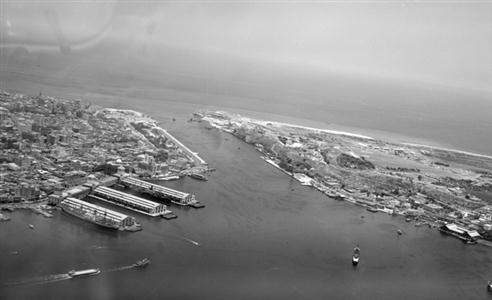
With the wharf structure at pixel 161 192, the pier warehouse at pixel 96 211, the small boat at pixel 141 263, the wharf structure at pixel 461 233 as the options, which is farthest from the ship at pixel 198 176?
the wharf structure at pixel 461 233

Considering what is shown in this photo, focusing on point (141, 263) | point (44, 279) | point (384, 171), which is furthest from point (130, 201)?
point (384, 171)

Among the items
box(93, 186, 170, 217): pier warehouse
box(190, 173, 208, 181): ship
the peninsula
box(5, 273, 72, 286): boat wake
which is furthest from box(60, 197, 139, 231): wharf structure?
the peninsula

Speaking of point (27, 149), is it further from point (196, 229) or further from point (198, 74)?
point (198, 74)

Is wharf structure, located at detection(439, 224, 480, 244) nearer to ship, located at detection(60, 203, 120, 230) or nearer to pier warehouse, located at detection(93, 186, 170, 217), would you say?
pier warehouse, located at detection(93, 186, 170, 217)

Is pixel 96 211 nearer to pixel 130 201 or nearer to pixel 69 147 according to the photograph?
pixel 130 201

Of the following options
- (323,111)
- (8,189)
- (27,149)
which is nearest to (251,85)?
(323,111)

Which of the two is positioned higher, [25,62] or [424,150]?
[25,62]
